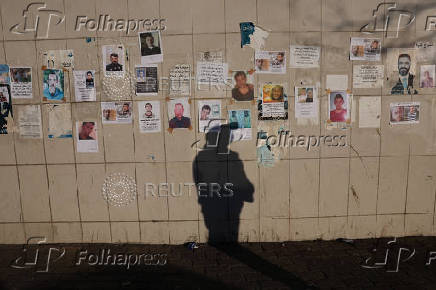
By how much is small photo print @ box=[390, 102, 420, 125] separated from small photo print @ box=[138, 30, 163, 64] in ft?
10.8

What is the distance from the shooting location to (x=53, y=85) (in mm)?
4242

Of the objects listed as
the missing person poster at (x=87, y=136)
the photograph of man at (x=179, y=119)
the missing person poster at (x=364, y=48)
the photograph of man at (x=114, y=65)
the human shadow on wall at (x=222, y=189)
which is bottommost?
the human shadow on wall at (x=222, y=189)

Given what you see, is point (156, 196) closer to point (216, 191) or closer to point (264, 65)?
point (216, 191)

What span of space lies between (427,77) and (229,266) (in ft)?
12.1

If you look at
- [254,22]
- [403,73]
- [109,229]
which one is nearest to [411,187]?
[403,73]

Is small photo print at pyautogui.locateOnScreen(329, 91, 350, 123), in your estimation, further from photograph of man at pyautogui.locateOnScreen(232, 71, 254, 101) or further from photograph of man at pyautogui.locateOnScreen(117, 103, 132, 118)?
photograph of man at pyautogui.locateOnScreen(117, 103, 132, 118)

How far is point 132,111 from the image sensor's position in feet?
13.9

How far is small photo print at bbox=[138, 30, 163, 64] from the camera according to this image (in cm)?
413

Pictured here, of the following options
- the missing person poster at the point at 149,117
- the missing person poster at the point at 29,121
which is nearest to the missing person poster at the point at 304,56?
the missing person poster at the point at 149,117

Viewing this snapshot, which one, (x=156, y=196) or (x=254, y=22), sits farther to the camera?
(x=156, y=196)

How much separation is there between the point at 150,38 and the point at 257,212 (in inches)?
111

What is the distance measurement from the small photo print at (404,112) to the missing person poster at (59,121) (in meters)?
4.48

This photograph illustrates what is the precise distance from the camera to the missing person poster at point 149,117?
4230 mm

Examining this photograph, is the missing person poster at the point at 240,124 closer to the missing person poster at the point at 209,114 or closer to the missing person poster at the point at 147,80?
the missing person poster at the point at 209,114
